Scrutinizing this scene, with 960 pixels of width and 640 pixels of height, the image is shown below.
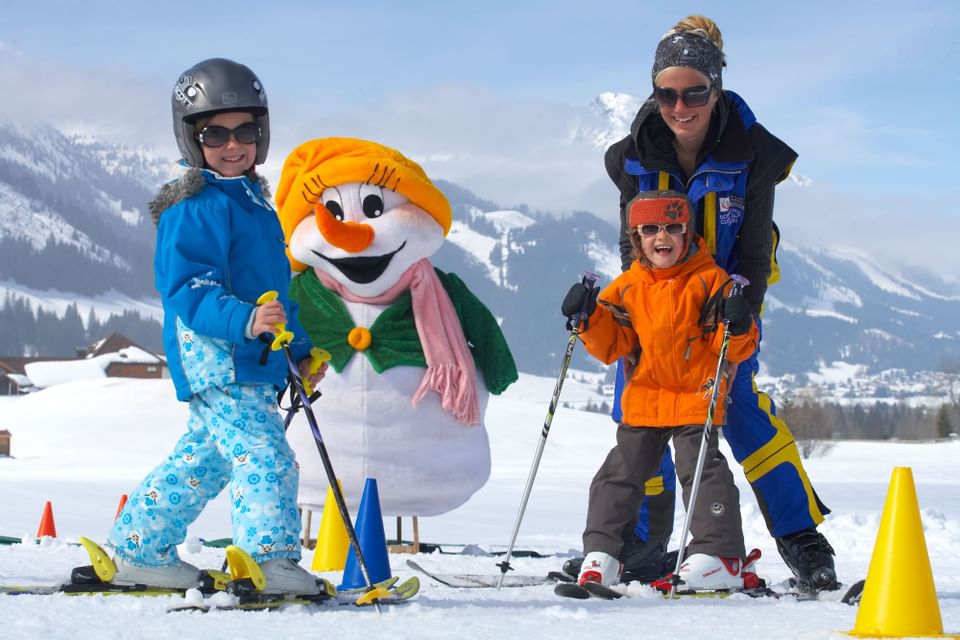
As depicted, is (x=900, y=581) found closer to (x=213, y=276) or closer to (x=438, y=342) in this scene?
(x=213, y=276)

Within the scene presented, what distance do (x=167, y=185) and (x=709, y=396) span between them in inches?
79.2

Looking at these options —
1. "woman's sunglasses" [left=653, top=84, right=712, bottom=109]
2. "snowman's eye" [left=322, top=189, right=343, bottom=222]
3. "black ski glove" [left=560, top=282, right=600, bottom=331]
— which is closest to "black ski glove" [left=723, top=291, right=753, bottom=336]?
"black ski glove" [left=560, top=282, right=600, bottom=331]

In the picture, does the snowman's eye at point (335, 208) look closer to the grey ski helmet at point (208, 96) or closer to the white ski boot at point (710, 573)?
the grey ski helmet at point (208, 96)

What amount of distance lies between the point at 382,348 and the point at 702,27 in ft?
9.48

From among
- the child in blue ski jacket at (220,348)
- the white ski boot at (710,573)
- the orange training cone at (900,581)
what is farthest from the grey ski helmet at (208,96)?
the orange training cone at (900,581)

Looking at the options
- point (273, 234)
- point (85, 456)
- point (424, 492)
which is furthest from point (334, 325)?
point (85, 456)

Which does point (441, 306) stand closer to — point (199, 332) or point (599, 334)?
point (599, 334)

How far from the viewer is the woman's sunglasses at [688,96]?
443cm

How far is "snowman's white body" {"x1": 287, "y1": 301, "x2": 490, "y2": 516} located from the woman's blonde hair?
9.28 ft

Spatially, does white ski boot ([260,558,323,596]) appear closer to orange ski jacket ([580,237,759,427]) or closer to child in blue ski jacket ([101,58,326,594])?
child in blue ski jacket ([101,58,326,594])

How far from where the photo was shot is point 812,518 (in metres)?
4.42

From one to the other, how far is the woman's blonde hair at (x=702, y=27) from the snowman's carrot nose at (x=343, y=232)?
8.25ft

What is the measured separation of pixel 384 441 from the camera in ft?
22.1

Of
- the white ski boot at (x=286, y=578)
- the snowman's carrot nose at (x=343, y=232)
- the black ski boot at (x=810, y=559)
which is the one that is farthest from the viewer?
the snowman's carrot nose at (x=343, y=232)
